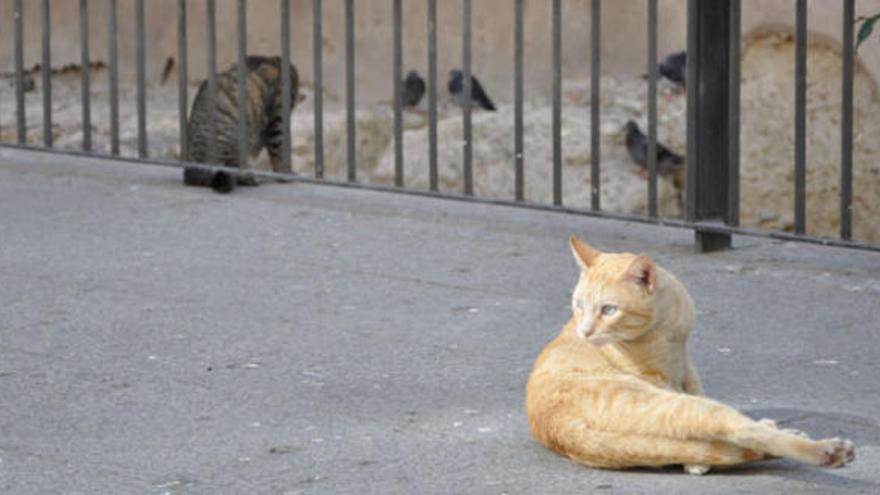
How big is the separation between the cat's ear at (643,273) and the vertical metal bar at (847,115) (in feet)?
7.12

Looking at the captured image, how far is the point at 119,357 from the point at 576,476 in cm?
162

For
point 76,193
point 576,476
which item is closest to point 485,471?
point 576,476

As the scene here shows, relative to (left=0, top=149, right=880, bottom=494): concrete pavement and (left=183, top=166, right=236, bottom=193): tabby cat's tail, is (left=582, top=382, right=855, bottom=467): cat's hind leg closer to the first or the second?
(left=0, top=149, right=880, bottom=494): concrete pavement

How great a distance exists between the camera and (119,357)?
545 cm

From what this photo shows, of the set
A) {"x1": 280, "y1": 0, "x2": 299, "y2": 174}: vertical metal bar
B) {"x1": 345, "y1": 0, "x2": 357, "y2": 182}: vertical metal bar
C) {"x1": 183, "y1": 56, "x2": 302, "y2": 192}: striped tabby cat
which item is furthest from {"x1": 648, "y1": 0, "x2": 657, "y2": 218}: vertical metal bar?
{"x1": 183, "y1": 56, "x2": 302, "y2": 192}: striped tabby cat

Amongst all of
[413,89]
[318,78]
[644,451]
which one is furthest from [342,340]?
[413,89]

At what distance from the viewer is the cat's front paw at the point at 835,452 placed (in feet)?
13.0

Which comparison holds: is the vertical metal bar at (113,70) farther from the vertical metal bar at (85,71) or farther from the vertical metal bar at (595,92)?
the vertical metal bar at (595,92)

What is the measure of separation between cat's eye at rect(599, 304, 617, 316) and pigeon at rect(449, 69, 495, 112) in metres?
6.27

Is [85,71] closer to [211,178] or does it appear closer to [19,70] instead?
[19,70]

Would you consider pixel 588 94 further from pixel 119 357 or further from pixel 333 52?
pixel 119 357

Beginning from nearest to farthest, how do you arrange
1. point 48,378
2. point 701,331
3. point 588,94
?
point 48,378 < point 701,331 < point 588,94

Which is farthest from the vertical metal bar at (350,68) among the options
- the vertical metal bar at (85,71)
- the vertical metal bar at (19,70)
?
the vertical metal bar at (19,70)

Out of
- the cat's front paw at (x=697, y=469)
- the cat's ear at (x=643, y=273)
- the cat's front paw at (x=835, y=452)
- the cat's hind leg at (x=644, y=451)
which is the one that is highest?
the cat's ear at (x=643, y=273)
